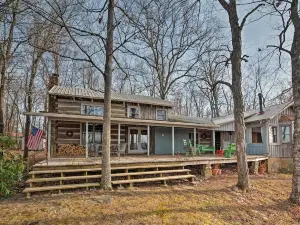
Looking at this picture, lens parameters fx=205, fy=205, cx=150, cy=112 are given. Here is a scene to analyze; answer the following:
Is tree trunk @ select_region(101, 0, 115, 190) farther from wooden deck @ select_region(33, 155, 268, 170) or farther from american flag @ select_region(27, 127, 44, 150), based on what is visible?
american flag @ select_region(27, 127, 44, 150)

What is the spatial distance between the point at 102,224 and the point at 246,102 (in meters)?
33.3

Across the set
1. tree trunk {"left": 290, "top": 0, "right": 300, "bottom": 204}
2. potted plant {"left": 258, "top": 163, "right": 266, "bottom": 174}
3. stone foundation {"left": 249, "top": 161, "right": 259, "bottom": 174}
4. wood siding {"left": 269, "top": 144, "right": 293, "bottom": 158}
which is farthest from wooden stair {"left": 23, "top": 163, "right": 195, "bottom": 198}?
wood siding {"left": 269, "top": 144, "right": 293, "bottom": 158}

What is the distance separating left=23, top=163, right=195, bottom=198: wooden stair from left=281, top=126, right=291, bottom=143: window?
10470 millimetres

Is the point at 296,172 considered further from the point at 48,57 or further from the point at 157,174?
the point at 48,57

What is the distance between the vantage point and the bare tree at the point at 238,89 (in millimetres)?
8281

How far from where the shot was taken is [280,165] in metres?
14.6

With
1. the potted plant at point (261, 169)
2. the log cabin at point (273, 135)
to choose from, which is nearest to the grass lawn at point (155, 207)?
the potted plant at point (261, 169)

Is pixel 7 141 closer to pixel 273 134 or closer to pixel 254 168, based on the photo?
pixel 254 168

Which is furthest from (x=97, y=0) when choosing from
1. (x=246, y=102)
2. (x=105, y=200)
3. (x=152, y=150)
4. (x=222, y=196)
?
(x=246, y=102)

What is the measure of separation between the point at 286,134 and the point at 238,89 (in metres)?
10.6

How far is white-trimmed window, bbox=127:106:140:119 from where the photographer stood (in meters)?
15.7

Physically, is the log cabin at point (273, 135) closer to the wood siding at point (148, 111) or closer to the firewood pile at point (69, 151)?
the wood siding at point (148, 111)

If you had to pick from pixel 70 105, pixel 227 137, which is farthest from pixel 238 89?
pixel 227 137

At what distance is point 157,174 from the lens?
9.42 m
